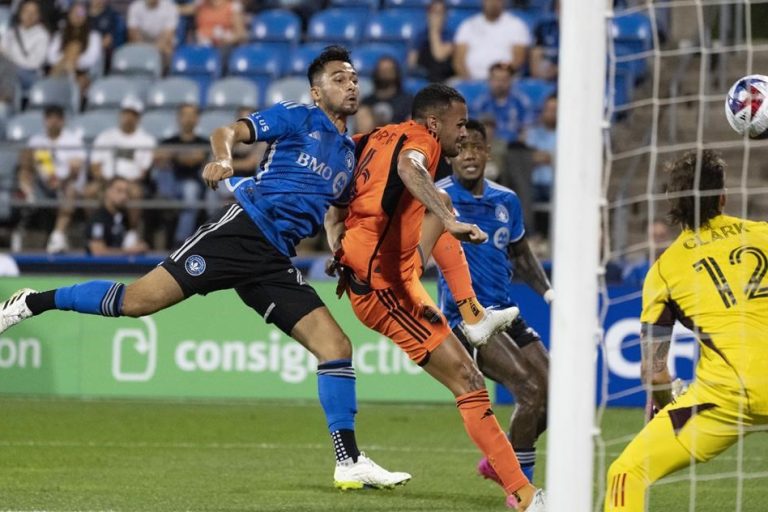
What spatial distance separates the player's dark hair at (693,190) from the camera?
18.7ft

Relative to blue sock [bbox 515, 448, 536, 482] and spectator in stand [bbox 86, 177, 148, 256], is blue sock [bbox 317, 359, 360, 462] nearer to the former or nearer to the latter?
blue sock [bbox 515, 448, 536, 482]

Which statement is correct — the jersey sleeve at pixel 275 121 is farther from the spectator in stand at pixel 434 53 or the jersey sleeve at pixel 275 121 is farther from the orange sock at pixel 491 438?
the spectator in stand at pixel 434 53

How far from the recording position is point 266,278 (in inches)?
287

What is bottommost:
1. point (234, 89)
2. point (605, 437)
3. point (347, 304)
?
point (605, 437)

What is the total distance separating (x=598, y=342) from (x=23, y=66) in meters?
14.7

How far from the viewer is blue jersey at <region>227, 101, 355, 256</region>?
23.7 feet

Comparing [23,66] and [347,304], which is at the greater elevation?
[23,66]

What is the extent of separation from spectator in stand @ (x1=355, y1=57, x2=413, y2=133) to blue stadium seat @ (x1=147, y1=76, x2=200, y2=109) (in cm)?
282

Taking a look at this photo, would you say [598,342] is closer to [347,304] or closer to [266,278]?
[266,278]

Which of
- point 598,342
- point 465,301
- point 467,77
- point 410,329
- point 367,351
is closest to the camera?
point 598,342

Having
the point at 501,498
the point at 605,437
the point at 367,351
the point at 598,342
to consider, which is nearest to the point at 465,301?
the point at 501,498

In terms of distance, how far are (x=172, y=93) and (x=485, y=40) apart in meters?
3.91

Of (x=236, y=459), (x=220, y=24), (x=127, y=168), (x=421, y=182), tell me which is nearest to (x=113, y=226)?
(x=127, y=168)

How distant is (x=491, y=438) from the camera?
6676 mm
